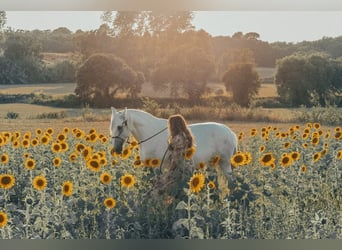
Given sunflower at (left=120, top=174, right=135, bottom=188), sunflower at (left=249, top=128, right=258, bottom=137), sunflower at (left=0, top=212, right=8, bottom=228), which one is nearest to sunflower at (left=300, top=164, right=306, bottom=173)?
sunflower at (left=249, top=128, right=258, bottom=137)

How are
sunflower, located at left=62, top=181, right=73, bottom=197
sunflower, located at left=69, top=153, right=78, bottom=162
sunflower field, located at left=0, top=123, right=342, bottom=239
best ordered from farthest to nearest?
sunflower, located at left=69, top=153, right=78, bottom=162 < sunflower, located at left=62, top=181, right=73, bottom=197 < sunflower field, located at left=0, top=123, right=342, bottom=239

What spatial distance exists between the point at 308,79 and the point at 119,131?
5.41ft

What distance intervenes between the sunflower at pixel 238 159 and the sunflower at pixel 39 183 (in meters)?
1.54

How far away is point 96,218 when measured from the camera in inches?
294

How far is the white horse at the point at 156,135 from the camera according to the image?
759 centimetres

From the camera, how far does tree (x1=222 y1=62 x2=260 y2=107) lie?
7.54m

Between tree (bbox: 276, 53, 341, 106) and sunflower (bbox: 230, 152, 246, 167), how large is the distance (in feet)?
2.02

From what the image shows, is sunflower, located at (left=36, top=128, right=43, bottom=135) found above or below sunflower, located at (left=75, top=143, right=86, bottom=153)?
above

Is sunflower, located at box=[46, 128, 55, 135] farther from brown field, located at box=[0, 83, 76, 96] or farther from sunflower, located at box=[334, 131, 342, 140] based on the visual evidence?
sunflower, located at box=[334, 131, 342, 140]

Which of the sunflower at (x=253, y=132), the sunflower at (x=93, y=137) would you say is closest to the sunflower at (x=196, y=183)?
the sunflower at (x=253, y=132)

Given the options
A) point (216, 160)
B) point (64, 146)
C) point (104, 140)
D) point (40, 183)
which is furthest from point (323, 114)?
point (40, 183)

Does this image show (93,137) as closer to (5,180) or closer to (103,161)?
(103,161)

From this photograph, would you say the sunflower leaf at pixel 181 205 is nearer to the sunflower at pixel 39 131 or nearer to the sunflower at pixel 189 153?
the sunflower at pixel 189 153

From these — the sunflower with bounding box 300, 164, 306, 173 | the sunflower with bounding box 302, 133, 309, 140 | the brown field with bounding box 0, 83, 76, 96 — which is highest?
the brown field with bounding box 0, 83, 76, 96
